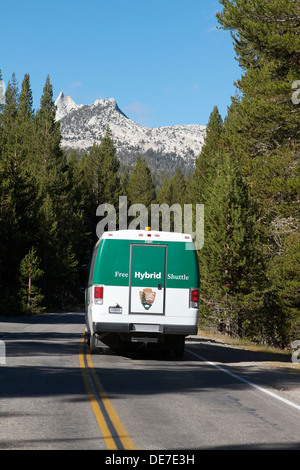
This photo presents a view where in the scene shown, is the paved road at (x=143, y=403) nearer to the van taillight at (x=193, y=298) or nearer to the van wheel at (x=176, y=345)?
the van wheel at (x=176, y=345)

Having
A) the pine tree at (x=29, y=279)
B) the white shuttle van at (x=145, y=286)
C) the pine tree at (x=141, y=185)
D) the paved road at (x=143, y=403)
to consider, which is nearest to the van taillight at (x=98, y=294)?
the white shuttle van at (x=145, y=286)

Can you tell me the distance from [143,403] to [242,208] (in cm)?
2144

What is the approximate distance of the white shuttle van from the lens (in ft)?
46.4

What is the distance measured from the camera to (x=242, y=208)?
2973cm

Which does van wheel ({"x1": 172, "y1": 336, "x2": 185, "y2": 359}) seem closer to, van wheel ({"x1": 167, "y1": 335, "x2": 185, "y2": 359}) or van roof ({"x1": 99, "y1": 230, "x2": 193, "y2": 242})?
van wheel ({"x1": 167, "y1": 335, "x2": 185, "y2": 359})

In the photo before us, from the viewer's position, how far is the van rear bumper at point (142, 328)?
46.3 ft

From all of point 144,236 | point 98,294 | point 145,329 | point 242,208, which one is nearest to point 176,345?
point 145,329

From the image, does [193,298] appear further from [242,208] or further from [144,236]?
[242,208]

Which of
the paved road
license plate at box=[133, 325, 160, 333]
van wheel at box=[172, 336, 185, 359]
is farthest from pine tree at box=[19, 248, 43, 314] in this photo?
license plate at box=[133, 325, 160, 333]

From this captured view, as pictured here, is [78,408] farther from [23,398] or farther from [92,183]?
[92,183]

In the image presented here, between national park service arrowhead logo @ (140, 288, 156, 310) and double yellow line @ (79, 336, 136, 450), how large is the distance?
6.97ft

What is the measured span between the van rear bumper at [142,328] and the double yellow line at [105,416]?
4.31 feet
